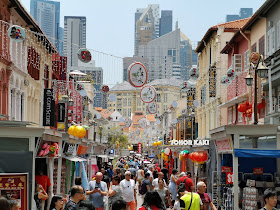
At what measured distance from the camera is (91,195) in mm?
15828

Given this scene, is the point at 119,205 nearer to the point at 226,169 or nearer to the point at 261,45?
the point at 226,169

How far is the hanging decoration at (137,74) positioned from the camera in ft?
81.7

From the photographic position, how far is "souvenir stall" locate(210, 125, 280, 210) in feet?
51.5

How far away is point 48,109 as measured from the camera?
35156mm

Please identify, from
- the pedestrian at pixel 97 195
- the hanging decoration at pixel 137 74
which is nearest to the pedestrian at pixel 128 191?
the pedestrian at pixel 97 195

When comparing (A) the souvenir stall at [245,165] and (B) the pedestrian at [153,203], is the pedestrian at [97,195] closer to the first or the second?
(A) the souvenir stall at [245,165]

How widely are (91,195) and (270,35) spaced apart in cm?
1497

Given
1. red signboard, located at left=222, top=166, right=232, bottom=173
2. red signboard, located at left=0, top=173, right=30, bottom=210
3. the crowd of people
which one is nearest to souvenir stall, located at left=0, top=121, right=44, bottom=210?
red signboard, located at left=0, top=173, right=30, bottom=210

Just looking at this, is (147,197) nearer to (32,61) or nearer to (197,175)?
(197,175)

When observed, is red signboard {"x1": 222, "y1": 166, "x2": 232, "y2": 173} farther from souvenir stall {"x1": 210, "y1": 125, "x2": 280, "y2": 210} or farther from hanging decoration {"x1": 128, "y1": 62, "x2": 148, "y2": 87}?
hanging decoration {"x1": 128, "y1": 62, "x2": 148, "y2": 87}

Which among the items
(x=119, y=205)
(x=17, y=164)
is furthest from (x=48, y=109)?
(x=119, y=205)

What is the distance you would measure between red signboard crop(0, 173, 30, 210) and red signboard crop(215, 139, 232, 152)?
5.70m

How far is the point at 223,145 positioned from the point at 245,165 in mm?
2294

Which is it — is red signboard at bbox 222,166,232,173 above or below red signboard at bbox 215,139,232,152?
below
